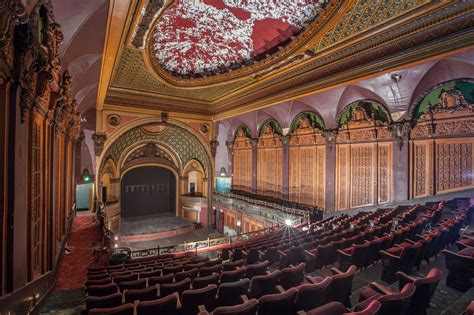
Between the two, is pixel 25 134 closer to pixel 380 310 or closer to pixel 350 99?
pixel 380 310

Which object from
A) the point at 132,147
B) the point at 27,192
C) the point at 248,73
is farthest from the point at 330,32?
the point at 132,147

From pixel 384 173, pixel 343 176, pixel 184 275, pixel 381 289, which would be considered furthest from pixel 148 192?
pixel 381 289

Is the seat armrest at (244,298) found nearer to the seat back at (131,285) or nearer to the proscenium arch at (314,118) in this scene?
the seat back at (131,285)

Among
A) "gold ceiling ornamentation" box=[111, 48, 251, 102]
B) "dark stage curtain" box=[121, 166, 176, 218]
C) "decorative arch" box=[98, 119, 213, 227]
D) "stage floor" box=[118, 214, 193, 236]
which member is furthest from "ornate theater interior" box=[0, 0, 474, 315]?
"dark stage curtain" box=[121, 166, 176, 218]

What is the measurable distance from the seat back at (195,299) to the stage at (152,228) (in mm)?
15599

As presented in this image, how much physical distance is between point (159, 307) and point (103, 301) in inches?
33.2

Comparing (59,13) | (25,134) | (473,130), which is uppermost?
→ (59,13)

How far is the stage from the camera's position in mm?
16859

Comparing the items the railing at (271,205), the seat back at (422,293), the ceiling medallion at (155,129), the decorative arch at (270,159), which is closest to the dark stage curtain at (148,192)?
the ceiling medallion at (155,129)

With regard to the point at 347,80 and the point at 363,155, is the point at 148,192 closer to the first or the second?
the point at 363,155

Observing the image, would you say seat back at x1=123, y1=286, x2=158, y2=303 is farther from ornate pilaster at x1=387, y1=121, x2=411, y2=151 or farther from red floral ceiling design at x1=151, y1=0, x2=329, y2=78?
ornate pilaster at x1=387, y1=121, x2=411, y2=151

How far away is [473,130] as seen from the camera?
7523 millimetres

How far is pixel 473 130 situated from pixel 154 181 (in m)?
21.5

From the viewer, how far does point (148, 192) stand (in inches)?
883
